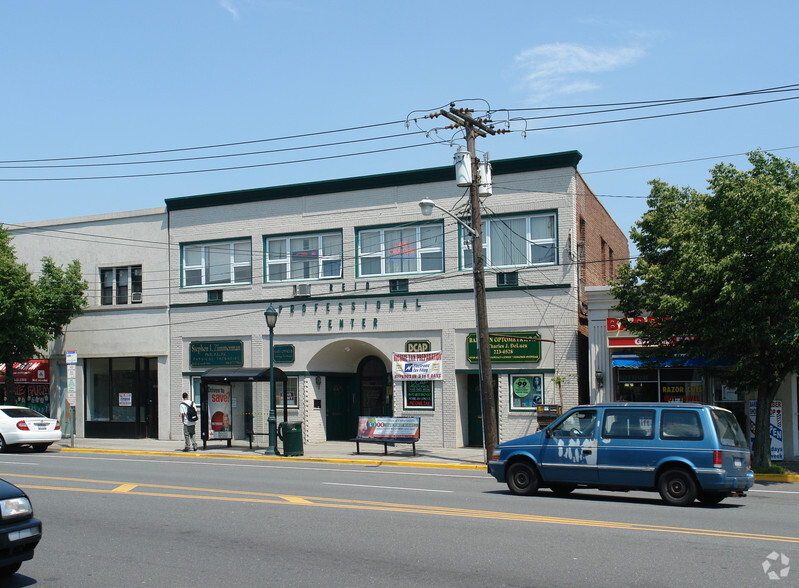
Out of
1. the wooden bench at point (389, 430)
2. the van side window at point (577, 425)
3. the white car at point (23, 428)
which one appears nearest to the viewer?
the van side window at point (577, 425)

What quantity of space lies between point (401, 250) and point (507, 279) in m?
3.70

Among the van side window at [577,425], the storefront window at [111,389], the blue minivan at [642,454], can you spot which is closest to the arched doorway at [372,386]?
the storefront window at [111,389]

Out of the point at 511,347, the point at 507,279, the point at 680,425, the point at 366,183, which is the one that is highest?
the point at 366,183

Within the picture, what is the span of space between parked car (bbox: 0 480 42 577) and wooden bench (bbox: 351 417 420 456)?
1599 centimetres

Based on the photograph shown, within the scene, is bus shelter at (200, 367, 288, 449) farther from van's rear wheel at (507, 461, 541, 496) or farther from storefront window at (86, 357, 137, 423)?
van's rear wheel at (507, 461, 541, 496)

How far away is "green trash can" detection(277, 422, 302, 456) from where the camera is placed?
23.5 meters

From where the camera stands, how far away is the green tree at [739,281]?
57.5 feet

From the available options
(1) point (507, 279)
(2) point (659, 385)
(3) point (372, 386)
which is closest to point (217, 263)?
(3) point (372, 386)

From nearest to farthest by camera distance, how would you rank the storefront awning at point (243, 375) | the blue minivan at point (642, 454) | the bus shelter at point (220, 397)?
the blue minivan at point (642, 454), the storefront awning at point (243, 375), the bus shelter at point (220, 397)

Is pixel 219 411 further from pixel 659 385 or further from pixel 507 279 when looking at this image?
pixel 659 385

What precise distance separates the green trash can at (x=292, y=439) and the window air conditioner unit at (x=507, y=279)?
7.37 meters

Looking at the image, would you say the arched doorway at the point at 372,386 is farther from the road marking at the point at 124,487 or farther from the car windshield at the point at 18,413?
the road marking at the point at 124,487

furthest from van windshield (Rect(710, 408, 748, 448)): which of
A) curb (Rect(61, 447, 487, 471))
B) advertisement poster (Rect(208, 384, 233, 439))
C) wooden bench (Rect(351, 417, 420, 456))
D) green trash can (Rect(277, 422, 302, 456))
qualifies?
advertisement poster (Rect(208, 384, 233, 439))

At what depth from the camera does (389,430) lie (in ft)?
77.7
